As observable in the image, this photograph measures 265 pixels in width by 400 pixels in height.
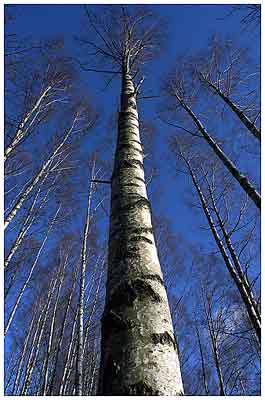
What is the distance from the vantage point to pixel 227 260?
19.1 ft

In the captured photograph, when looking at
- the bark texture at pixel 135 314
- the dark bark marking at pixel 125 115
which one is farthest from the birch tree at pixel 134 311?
the dark bark marking at pixel 125 115

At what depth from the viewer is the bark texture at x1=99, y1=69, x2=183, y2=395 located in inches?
30.9

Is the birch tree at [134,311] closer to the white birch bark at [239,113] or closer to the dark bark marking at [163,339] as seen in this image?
the dark bark marking at [163,339]

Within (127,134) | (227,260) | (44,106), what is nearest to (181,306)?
(227,260)

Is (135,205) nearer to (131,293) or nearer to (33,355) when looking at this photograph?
(131,293)

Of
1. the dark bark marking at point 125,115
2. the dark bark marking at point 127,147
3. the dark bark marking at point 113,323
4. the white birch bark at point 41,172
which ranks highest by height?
the white birch bark at point 41,172

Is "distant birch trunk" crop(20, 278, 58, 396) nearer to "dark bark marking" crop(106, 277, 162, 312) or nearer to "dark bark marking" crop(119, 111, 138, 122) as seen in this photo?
"dark bark marking" crop(119, 111, 138, 122)

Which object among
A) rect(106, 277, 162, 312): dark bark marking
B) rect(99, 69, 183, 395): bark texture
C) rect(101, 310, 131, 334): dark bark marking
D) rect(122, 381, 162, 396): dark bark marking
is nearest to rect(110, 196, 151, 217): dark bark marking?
rect(99, 69, 183, 395): bark texture

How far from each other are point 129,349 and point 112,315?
146 mm

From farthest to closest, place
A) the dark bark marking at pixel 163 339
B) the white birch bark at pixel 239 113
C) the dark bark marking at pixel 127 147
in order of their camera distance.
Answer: the white birch bark at pixel 239 113 → the dark bark marking at pixel 127 147 → the dark bark marking at pixel 163 339

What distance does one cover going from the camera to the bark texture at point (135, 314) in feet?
2.57

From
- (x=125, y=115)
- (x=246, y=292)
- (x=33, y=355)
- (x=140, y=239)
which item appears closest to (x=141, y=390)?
(x=140, y=239)

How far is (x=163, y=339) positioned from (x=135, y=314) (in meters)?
0.11

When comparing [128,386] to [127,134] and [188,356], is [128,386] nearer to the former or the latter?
[127,134]
